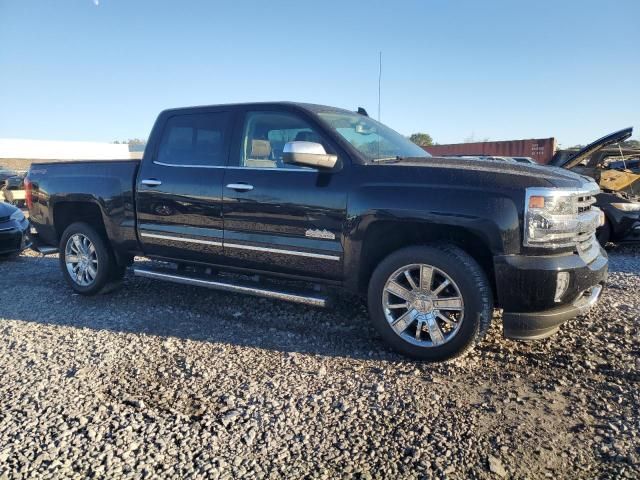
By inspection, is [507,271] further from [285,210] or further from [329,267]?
[285,210]

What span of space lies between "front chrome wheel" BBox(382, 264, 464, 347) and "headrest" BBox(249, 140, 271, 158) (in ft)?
5.24

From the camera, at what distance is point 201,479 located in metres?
2.25

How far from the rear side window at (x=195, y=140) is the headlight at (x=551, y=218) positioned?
2604 millimetres

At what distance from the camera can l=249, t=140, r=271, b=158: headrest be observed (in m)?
4.23

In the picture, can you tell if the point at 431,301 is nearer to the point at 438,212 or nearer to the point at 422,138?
the point at 438,212

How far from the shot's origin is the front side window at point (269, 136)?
411cm

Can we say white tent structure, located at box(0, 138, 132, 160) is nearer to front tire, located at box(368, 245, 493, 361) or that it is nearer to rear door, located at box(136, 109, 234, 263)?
rear door, located at box(136, 109, 234, 263)

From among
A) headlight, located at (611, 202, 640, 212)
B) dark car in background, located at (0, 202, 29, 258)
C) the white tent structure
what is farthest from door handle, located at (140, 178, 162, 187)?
the white tent structure

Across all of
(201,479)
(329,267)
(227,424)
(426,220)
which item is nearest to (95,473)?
(201,479)

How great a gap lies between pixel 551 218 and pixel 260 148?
242 centimetres

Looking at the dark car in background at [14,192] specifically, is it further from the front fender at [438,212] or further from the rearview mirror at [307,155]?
the front fender at [438,212]

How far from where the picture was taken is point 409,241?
3.74 meters

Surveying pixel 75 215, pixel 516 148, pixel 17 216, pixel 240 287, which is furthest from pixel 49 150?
pixel 240 287

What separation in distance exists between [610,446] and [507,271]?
1143 mm
